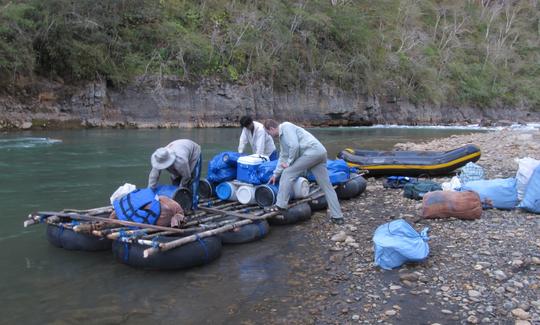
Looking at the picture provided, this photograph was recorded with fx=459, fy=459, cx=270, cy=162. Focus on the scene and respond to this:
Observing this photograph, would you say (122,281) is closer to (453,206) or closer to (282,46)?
(453,206)

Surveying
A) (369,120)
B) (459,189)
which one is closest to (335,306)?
(459,189)

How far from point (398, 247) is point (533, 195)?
3502 mm

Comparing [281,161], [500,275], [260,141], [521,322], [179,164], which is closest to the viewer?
[521,322]

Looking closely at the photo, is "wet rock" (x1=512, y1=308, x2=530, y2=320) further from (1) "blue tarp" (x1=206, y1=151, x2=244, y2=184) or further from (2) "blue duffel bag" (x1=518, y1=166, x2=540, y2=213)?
(1) "blue tarp" (x1=206, y1=151, x2=244, y2=184)

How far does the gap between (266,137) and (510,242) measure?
476 centimetres

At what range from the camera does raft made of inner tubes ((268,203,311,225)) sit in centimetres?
788

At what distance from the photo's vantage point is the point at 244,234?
23.2 ft

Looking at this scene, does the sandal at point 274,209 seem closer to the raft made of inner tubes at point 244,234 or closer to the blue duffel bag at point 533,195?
the raft made of inner tubes at point 244,234

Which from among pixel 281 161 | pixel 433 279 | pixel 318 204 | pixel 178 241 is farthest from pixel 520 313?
pixel 318 204

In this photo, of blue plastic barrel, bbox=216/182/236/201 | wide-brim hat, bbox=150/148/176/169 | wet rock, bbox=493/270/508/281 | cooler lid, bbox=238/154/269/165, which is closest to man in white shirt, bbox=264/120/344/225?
cooler lid, bbox=238/154/269/165

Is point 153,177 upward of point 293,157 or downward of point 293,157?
downward

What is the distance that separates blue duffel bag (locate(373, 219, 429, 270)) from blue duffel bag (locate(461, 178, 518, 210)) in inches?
117

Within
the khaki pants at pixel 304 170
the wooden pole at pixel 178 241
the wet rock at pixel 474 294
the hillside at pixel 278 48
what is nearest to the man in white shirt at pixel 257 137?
the khaki pants at pixel 304 170

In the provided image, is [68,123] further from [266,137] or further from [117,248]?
[117,248]
